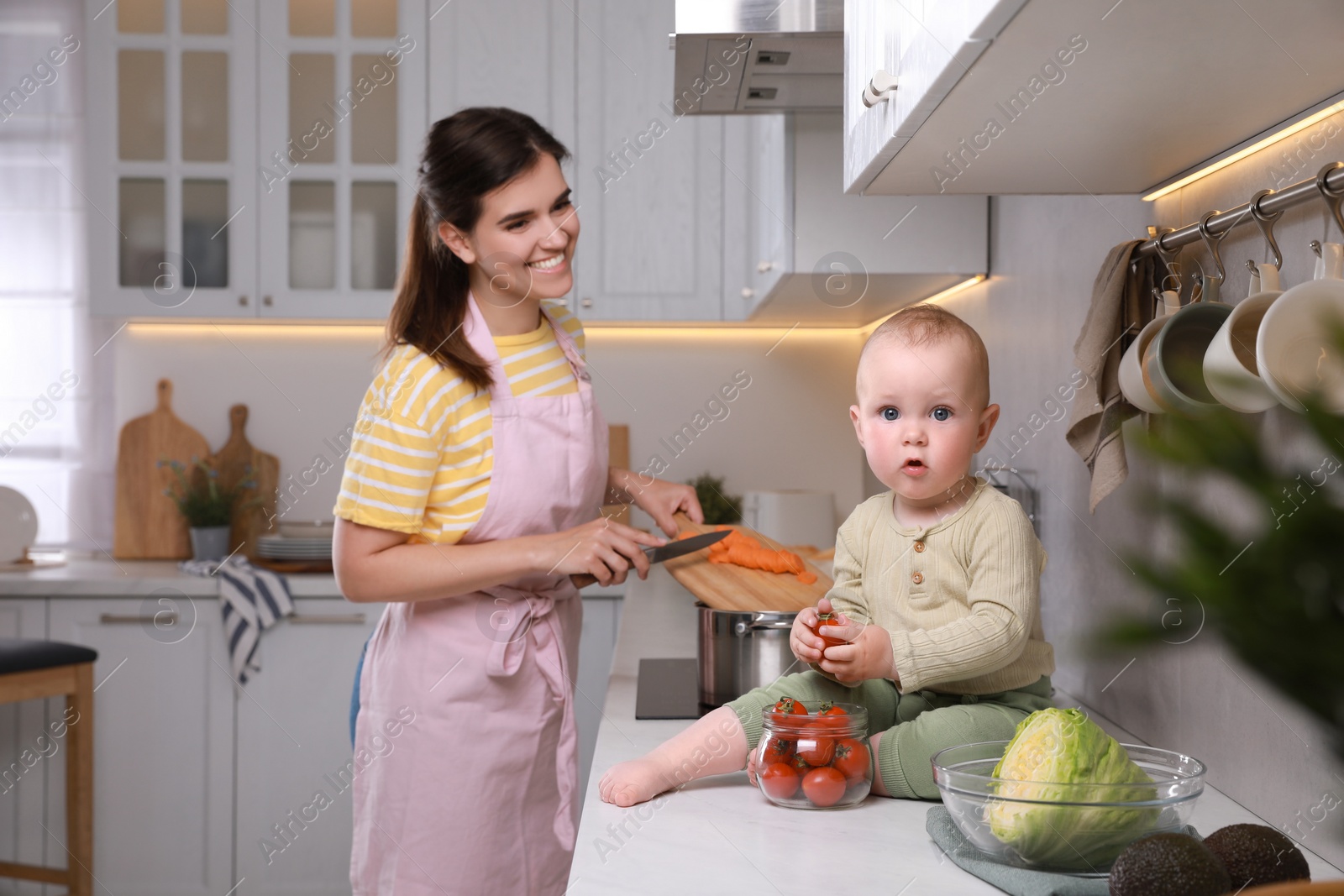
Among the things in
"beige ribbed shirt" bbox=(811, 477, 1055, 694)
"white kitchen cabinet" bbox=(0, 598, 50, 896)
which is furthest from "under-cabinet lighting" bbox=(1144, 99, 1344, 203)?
"white kitchen cabinet" bbox=(0, 598, 50, 896)

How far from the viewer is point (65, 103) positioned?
2932 mm

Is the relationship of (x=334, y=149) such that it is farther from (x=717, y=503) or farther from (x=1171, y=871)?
(x=1171, y=871)

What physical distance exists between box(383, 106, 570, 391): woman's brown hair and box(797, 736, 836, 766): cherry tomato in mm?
626

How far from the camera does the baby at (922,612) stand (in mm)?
848

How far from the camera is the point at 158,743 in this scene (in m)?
2.45

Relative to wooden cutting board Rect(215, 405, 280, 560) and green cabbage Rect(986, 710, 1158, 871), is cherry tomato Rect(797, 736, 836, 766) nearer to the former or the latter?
green cabbage Rect(986, 710, 1158, 871)

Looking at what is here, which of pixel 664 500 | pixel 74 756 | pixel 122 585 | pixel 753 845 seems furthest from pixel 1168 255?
pixel 74 756

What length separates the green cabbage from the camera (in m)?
0.64

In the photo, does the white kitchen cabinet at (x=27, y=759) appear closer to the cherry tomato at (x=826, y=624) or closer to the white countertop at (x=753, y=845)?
the white countertop at (x=753, y=845)

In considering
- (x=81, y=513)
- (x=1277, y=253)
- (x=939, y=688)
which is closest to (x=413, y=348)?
(x=939, y=688)

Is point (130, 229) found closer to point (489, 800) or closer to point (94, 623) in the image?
point (94, 623)

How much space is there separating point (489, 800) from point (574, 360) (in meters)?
0.56

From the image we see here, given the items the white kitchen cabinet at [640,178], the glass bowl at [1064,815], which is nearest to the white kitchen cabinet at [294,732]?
the white kitchen cabinet at [640,178]

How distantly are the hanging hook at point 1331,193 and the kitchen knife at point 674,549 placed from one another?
0.77 metres
